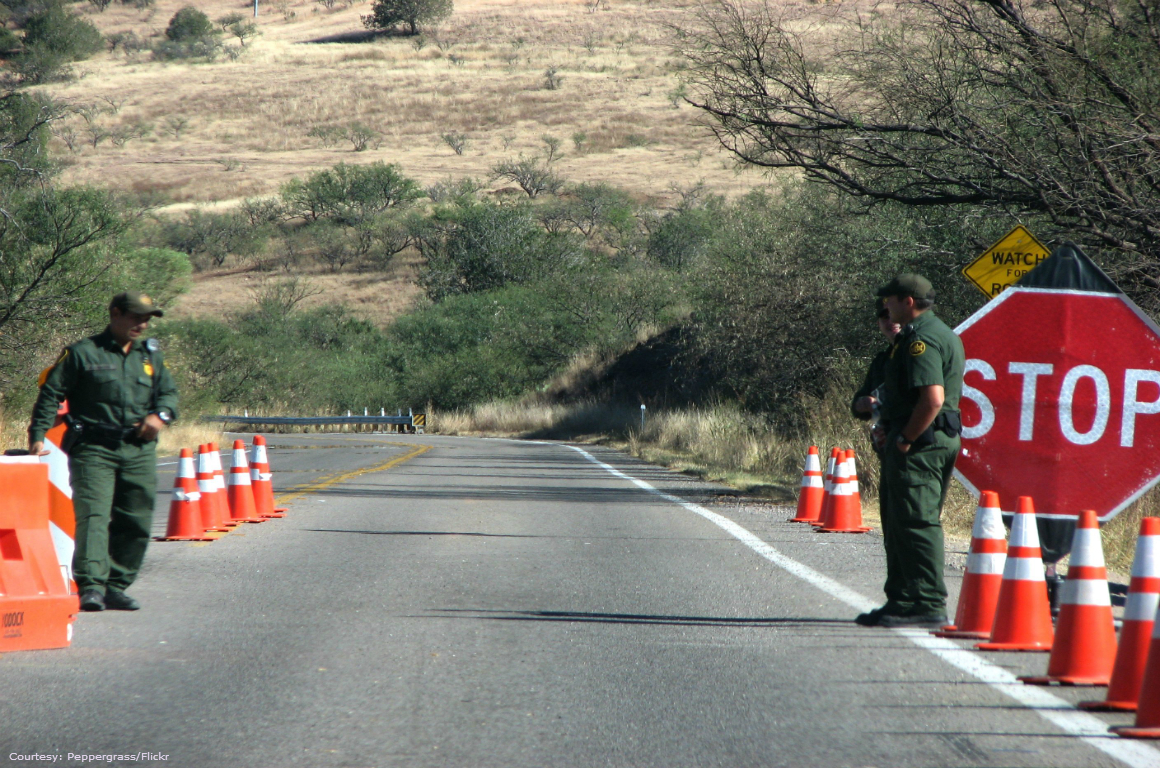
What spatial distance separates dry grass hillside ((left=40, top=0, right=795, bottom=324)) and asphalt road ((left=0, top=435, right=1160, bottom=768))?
67.2 meters

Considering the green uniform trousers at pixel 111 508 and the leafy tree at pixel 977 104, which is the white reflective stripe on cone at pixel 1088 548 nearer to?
the green uniform trousers at pixel 111 508

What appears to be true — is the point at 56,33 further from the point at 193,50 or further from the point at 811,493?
the point at 811,493

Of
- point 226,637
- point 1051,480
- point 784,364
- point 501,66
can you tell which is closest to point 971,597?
point 1051,480

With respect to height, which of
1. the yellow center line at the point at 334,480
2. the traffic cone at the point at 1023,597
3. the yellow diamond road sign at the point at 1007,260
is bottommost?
the yellow center line at the point at 334,480

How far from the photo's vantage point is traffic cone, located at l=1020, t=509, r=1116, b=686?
5867 mm

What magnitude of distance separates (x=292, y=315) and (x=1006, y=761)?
6974cm

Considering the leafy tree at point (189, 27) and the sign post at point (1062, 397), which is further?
the leafy tree at point (189, 27)

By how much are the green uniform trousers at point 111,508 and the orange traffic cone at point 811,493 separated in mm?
7274

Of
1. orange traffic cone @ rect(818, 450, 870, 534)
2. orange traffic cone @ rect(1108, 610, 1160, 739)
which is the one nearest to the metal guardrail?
orange traffic cone @ rect(818, 450, 870, 534)

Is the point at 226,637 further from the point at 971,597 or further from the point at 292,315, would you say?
the point at 292,315

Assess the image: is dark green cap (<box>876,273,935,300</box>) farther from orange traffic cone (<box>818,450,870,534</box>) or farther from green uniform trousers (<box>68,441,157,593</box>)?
orange traffic cone (<box>818,450,870,534</box>)

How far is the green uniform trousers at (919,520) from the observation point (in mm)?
7250

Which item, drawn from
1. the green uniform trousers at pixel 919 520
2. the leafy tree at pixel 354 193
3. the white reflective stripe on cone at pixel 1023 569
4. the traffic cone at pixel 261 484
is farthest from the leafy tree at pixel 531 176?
the white reflective stripe on cone at pixel 1023 569

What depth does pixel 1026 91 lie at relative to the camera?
13242mm
